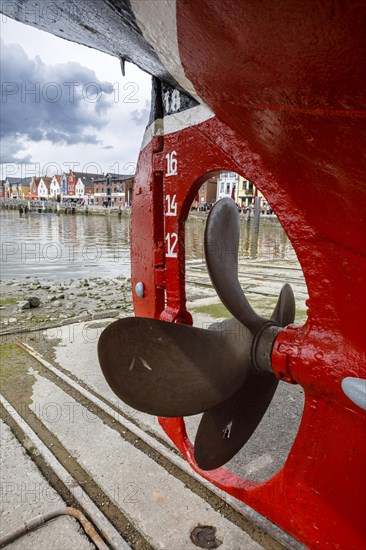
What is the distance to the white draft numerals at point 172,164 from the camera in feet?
5.80

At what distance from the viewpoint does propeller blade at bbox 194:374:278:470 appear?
5.54ft

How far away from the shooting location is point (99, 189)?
66.5 m

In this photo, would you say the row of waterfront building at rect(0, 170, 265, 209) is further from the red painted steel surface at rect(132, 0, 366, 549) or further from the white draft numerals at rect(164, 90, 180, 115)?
the red painted steel surface at rect(132, 0, 366, 549)

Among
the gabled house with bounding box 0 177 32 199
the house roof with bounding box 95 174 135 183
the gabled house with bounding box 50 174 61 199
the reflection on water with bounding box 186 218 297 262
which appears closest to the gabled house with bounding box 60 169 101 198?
the gabled house with bounding box 50 174 61 199

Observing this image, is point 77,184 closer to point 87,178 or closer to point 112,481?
point 87,178

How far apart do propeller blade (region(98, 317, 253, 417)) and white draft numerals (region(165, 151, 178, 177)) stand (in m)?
0.73

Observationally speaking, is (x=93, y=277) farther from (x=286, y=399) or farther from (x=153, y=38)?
(x=153, y=38)

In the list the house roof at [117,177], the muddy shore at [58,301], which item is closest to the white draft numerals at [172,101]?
the muddy shore at [58,301]

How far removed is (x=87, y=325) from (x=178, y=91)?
3.10 metres

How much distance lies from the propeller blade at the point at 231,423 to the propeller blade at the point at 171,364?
0.19 metres

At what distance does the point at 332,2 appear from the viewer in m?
0.60

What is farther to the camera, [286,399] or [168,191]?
[286,399]

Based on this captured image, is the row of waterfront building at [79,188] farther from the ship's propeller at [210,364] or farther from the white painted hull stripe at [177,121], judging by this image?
the ship's propeller at [210,364]

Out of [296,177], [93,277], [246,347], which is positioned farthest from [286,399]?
[93,277]
